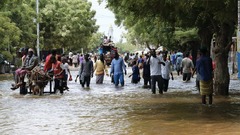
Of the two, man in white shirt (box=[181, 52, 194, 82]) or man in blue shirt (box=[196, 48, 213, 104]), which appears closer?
man in blue shirt (box=[196, 48, 213, 104])

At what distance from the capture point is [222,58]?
16578 millimetres

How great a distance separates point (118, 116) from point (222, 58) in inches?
243

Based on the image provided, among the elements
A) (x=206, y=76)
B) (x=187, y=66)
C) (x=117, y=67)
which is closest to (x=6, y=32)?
(x=117, y=67)

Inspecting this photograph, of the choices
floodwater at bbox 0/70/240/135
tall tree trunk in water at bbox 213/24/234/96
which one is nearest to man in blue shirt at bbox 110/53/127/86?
floodwater at bbox 0/70/240/135

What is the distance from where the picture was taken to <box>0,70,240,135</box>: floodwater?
9.57 metres

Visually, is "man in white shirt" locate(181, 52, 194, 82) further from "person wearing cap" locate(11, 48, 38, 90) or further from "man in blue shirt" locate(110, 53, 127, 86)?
"person wearing cap" locate(11, 48, 38, 90)

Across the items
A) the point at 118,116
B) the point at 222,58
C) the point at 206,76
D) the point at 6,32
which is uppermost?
the point at 6,32

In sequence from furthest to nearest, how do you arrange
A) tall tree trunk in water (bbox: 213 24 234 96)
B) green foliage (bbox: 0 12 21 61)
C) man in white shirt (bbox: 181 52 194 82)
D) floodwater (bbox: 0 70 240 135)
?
green foliage (bbox: 0 12 21 61)
man in white shirt (bbox: 181 52 194 82)
tall tree trunk in water (bbox: 213 24 234 96)
floodwater (bbox: 0 70 240 135)

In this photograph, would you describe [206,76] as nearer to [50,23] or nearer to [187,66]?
[187,66]

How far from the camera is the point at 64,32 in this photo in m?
59.1

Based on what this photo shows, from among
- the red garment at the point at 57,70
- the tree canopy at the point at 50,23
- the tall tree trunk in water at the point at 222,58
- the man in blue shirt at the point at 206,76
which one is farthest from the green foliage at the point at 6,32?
the man in blue shirt at the point at 206,76

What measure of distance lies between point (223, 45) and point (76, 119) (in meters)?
7.11

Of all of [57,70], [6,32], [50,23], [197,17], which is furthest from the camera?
[50,23]

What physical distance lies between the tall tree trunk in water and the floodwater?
0.53m
